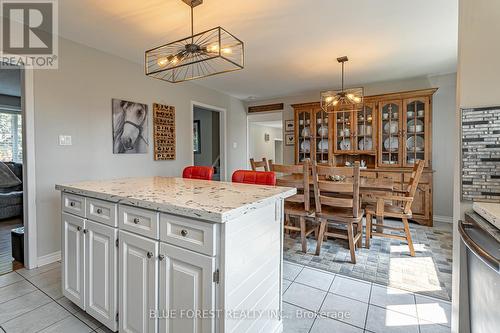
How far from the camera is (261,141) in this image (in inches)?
353

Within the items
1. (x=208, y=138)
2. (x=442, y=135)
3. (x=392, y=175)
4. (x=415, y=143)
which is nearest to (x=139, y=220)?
(x=392, y=175)

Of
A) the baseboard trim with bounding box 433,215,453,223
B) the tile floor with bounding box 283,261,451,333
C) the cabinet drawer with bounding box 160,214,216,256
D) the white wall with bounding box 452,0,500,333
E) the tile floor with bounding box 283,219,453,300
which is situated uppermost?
the white wall with bounding box 452,0,500,333

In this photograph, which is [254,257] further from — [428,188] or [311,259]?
[428,188]

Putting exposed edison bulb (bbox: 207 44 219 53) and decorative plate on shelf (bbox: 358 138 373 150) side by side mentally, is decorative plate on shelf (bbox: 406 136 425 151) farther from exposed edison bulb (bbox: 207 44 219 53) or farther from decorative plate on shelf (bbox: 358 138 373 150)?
exposed edison bulb (bbox: 207 44 219 53)

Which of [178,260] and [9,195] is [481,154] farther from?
[9,195]

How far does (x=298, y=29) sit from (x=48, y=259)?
3.45 m

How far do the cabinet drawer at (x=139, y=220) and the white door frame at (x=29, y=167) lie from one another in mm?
1747

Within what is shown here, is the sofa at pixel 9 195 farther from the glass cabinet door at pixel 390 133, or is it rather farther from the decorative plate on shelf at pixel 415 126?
the decorative plate on shelf at pixel 415 126

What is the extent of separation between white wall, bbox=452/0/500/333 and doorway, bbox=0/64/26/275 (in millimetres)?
3387

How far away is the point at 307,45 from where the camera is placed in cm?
283

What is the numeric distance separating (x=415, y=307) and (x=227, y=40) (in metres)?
2.84

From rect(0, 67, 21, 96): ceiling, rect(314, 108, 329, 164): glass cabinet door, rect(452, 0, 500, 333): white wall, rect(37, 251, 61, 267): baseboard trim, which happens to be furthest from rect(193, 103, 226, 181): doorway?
rect(452, 0, 500, 333): white wall

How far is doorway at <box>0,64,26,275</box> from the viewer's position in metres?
2.54

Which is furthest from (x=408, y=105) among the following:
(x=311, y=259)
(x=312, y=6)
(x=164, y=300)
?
(x=164, y=300)
